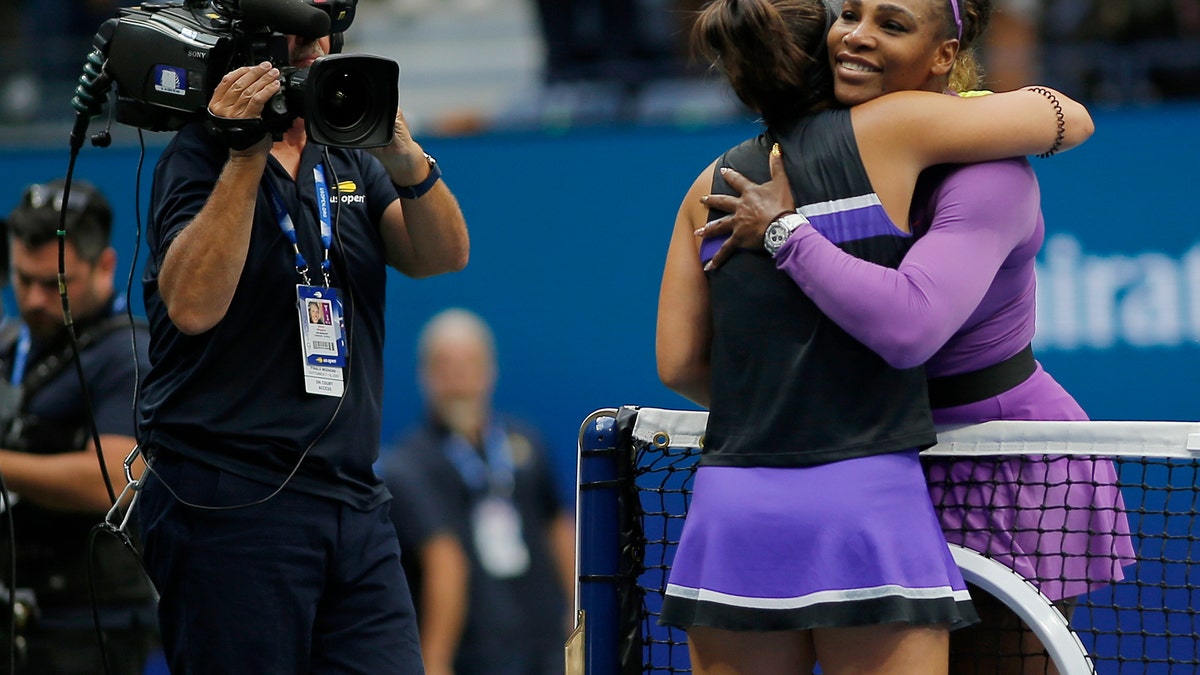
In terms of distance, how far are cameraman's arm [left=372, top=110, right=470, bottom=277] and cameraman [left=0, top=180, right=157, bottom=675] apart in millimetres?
1248

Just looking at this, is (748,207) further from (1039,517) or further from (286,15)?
(286,15)

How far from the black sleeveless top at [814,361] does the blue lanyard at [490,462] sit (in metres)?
4.13

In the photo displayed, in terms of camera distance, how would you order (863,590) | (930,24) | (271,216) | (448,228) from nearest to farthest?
(863,590) → (930,24) → (271,216) → (448,228)

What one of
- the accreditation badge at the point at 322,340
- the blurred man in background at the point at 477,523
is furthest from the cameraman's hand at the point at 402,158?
the blurred man in background at the point at 477,523

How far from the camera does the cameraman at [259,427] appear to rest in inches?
93.1

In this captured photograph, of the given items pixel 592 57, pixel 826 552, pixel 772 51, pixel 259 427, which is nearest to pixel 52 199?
pixel 259 427

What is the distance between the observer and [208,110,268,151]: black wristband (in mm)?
2301

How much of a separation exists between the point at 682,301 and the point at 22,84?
18.3 ft

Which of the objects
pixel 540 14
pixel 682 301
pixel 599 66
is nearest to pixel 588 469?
pixel 682 301

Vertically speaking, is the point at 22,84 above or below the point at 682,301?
above

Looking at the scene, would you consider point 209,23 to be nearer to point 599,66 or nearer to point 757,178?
point 757,178

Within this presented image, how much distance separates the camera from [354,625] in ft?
8.29

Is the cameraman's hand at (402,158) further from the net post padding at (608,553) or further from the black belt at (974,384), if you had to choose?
the black belt at (974,384)

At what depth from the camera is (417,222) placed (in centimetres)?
265
